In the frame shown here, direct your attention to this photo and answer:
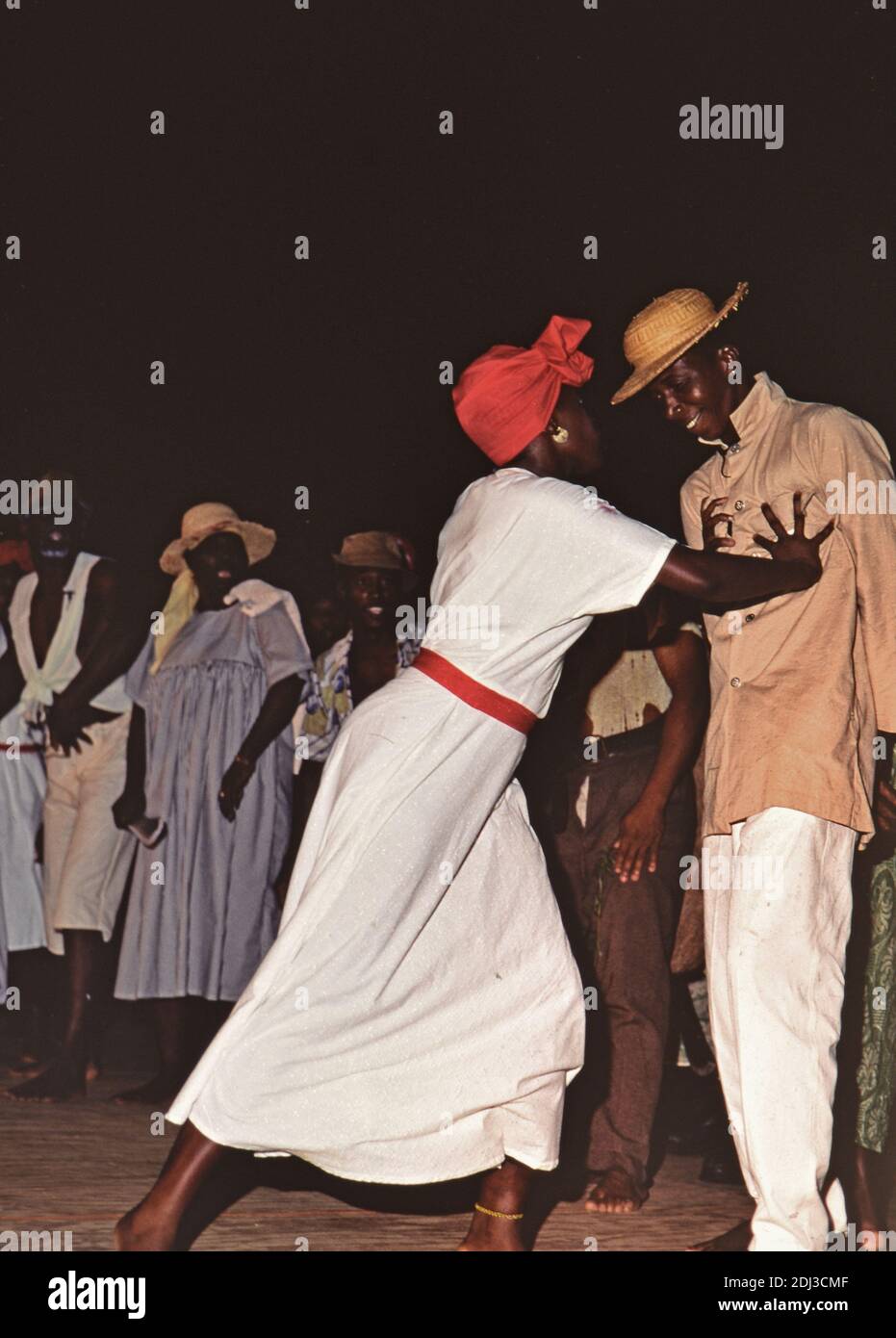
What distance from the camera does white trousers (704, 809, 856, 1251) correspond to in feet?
12.2

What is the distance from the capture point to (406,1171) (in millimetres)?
3713

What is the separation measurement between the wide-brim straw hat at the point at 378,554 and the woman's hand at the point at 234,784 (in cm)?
92

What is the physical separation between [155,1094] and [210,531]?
6.98 ft

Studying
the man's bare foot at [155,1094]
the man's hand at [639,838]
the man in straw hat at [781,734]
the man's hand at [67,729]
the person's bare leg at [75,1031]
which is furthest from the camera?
the man's hand at [67,729]

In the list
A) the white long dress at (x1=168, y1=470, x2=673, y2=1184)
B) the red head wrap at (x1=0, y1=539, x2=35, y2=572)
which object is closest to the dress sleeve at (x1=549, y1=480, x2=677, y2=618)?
the white long dress at (x1=168, y1=470, x2=673, y2=1184)

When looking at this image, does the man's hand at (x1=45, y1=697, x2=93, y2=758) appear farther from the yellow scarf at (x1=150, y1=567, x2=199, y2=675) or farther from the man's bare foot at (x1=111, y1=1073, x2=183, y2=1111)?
the man's bare foot at (x1=111, y1=1073, x2=183, y2=1111)

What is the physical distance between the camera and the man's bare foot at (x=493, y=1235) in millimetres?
3730

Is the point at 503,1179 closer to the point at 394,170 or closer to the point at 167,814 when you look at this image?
the point at 167,814

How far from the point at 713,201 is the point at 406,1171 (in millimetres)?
4821

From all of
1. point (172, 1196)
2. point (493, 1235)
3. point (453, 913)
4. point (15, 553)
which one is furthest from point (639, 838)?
point (15, 553)

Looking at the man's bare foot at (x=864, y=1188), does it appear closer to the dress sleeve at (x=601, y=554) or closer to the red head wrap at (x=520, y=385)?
the dress sleeve at (x=601, y=554)

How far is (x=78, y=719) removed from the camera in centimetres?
668

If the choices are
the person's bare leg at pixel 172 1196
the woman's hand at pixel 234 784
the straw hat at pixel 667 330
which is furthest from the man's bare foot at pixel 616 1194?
the woman's hand at pixel 234 784
